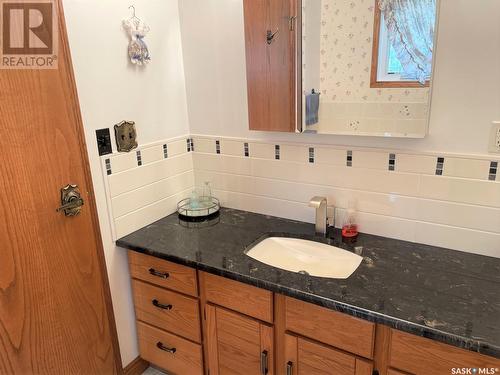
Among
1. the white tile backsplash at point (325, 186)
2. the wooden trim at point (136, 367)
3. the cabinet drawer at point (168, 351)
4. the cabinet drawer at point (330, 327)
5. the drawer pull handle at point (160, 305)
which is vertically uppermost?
the white tile backsplash at point (325, 186)

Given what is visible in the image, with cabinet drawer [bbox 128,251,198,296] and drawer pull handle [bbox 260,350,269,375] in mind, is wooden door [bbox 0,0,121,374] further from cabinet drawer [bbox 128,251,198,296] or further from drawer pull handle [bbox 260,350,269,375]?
drawer pull handle [bbox 260,350,269,375]

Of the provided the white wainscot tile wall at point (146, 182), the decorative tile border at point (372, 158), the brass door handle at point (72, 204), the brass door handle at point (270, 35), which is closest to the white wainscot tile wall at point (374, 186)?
the decorative tile border at point (372, 158)

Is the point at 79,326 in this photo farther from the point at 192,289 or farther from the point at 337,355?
the point at 337,355

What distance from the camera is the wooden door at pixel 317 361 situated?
4.37 ft

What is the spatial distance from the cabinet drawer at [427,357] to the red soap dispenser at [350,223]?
0.53 meters

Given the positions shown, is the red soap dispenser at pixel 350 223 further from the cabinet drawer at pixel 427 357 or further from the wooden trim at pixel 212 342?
the wooden trim at pixel 212 342

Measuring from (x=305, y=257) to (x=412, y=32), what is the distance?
1.01 metres

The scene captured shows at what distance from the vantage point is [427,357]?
1.19 meters

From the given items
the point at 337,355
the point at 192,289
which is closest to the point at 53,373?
the point at 192,289

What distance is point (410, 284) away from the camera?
1.36 metres

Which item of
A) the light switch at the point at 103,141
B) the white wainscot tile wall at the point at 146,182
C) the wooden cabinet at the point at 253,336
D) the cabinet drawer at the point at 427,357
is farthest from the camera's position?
the white wainscot tile wall at the point at 146,182

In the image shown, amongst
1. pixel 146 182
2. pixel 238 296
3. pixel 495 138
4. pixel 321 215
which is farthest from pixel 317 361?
pixel 146 182

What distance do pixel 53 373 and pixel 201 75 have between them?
1517 mm

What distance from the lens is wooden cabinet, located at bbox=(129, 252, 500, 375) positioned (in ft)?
4.05
